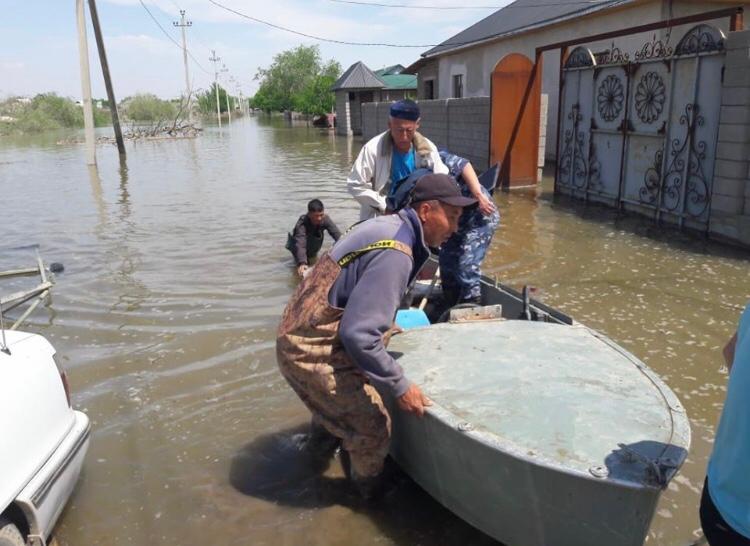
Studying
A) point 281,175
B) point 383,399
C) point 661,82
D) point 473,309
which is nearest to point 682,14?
point 661,82

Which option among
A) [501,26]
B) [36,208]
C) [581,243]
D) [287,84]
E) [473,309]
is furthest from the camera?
[287,84]

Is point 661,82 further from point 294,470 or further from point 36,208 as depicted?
point 36,208

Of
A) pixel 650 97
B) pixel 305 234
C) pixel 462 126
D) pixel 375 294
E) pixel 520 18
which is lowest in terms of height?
pixel 305 234

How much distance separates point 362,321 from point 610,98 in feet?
30.7

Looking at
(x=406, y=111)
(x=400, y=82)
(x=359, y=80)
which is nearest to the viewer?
(x=406, y=111)

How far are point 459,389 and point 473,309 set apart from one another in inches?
45.9

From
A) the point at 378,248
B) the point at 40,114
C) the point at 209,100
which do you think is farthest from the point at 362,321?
the point at 209,100

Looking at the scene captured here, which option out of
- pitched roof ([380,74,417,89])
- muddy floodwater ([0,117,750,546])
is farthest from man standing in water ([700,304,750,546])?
pitched roof ([380,74,417,89])

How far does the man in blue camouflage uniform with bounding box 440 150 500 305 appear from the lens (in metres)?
4.54

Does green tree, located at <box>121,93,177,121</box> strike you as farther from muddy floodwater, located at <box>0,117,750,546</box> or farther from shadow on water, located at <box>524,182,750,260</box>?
shadow on water, located at <box>524,182,750,260</box>

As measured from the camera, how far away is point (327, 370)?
117 inches

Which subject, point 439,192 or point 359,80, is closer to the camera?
point 439,192

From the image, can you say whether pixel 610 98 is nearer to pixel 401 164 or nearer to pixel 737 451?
pixel 401 164

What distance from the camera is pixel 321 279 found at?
2.93 m
